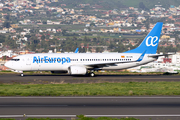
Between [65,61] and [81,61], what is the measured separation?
2.18 metres

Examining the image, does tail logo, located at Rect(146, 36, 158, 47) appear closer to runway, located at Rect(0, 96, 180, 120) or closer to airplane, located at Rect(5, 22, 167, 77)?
airplane, located at Rect(5, 22, 167, 77)

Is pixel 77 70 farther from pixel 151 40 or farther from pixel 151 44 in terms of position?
pixel 151 40

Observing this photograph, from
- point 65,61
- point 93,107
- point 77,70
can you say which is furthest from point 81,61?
point 93,107

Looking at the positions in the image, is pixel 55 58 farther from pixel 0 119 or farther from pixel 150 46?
pixel 0 119

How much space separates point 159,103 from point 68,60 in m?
24.2

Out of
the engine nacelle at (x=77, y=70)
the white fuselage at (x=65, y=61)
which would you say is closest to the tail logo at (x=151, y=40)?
the white fuselage at (x=65, y=61)

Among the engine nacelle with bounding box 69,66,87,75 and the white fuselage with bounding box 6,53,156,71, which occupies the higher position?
the white fuselage with bounding box 6,53,156,71

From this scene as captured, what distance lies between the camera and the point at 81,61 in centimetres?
4581

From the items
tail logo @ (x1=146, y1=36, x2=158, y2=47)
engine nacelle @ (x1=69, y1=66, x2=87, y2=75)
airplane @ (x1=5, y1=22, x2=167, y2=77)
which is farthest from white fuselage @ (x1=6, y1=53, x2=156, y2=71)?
tail logo @ (x1=146, y1=36, x2=158, y2=47)

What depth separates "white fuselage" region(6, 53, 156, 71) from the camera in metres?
44.3

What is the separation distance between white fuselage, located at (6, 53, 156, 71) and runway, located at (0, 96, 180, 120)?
68.2ft

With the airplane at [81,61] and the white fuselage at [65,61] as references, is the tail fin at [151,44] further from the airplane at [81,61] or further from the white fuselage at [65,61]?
the white fuselage at [65,61]

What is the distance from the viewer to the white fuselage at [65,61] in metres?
44.3

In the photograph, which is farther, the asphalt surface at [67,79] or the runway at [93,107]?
the asphalt surface at [67,79]
